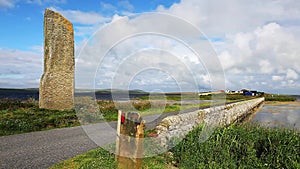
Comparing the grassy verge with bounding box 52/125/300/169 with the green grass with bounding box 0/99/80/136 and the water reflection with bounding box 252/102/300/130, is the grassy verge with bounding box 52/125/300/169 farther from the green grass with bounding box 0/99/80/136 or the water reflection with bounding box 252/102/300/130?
the green grass with bounding box 0/99/80/136

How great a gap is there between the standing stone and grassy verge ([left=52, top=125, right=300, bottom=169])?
9.32 metres

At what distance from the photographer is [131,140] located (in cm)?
486

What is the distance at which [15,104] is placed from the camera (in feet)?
53.9

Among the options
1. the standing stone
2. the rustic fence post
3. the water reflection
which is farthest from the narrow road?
the water reflection

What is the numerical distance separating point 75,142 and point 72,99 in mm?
8436

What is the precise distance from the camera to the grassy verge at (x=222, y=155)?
6.87m

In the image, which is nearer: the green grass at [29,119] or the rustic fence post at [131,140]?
the rustic fence post at [131,140]

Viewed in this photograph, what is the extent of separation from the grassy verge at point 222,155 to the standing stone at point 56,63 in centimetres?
932

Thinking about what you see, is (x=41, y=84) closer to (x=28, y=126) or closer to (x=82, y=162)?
(x=28, y=126)

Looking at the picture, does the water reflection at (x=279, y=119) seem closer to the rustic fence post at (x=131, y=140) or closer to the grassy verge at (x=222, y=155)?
the grassy verge at (x=222, y=155)

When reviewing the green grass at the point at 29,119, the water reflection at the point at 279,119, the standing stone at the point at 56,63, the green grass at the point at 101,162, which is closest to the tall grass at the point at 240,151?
the green grass at the point at 101,162

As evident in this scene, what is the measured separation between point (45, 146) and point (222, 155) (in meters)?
5.36

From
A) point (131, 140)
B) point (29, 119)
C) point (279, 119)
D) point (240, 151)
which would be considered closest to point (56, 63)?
point (29, 119)

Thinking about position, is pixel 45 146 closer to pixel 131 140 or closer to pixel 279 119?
pixel 131 140
